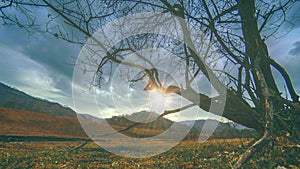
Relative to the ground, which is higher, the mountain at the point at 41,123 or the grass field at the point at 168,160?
the mountain at the point at 41,123

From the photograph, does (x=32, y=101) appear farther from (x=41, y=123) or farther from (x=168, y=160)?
(x=168, y=160)

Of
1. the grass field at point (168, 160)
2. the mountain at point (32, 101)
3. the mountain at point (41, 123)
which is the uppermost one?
the mountain at point (32, 101)

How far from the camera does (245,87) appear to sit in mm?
5105

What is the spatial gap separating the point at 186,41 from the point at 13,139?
20.0 metres

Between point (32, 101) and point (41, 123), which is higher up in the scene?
point (32, 101)

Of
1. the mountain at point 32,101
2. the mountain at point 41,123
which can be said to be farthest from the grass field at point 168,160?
the mountain at point 32,101

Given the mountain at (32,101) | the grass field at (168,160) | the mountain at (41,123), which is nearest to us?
the grass field at (168,160)

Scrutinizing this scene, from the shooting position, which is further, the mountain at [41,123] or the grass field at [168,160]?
the mountain at [41,123]

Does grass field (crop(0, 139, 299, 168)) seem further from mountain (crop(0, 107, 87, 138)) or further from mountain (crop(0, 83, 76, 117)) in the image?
mountain (crop(0, 83, 76, 117))

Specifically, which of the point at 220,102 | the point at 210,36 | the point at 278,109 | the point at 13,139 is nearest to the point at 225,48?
the point at 210,36

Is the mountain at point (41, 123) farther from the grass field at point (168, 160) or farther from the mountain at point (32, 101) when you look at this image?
the grass field at point (168, 160)

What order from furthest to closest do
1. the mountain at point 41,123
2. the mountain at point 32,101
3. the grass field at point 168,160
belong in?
the mountain at point 32,101, the mountain at point 41,123, the grass field at point 168,160

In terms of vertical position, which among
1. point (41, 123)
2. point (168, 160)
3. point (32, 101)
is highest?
point (32, 101)

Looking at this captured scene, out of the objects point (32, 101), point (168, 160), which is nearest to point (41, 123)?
point (168, 160)
